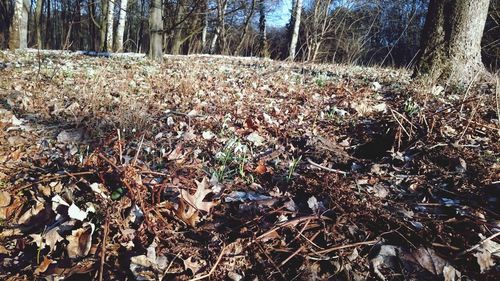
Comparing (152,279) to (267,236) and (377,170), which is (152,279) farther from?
(377,170)

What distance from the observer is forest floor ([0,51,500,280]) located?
54.3 inches

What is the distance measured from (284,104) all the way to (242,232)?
233 centimetres

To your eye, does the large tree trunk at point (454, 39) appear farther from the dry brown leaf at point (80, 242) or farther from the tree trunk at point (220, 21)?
the tree trunk at point (220, 21)

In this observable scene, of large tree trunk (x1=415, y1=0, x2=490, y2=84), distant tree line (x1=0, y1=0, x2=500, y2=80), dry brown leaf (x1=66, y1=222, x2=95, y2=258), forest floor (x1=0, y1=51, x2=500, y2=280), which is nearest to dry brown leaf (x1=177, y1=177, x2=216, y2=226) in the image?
forest floor (x1=0, y1=51, x2=500, y2=280)

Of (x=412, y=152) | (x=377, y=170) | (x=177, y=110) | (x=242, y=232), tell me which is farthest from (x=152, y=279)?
(x=177, y=110)

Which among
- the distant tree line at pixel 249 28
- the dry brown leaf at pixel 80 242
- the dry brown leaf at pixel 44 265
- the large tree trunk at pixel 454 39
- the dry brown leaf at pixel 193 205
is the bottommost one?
the dry brown leaf at pixel 44 265

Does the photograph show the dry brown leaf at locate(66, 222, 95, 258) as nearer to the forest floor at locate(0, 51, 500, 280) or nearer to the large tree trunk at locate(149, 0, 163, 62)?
the forest floor at locate(0, 51, 500, 280)

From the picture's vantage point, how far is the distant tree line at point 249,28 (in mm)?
8969

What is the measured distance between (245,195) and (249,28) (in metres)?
Answer: 25.3

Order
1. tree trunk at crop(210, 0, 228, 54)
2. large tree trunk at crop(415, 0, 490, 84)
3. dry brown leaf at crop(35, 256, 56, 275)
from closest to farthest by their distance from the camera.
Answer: dry brown leaf at crop(35, 256, 56, 275)
large tree trunk at crop(415, 0, 490, 84)
tree trunk at crop(210, 0, 228, 54)

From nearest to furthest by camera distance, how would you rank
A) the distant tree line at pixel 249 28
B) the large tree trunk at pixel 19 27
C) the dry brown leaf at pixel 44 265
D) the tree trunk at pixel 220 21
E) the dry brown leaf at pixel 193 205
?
the dry brown leaf at pixel 44 265, the dry brown leaf at pixel 193 205, the distant tree line at pixel 249 28, the large tree trunk at pixel 19 27, the tree trunk at pixel 220 21

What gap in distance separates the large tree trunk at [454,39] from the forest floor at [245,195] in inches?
50.7

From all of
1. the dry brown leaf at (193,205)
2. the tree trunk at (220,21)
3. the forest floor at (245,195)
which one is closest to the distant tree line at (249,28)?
the tree trunk at (220,21)

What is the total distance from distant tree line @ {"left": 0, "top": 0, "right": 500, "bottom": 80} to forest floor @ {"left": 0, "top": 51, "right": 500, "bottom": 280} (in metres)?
2.98
